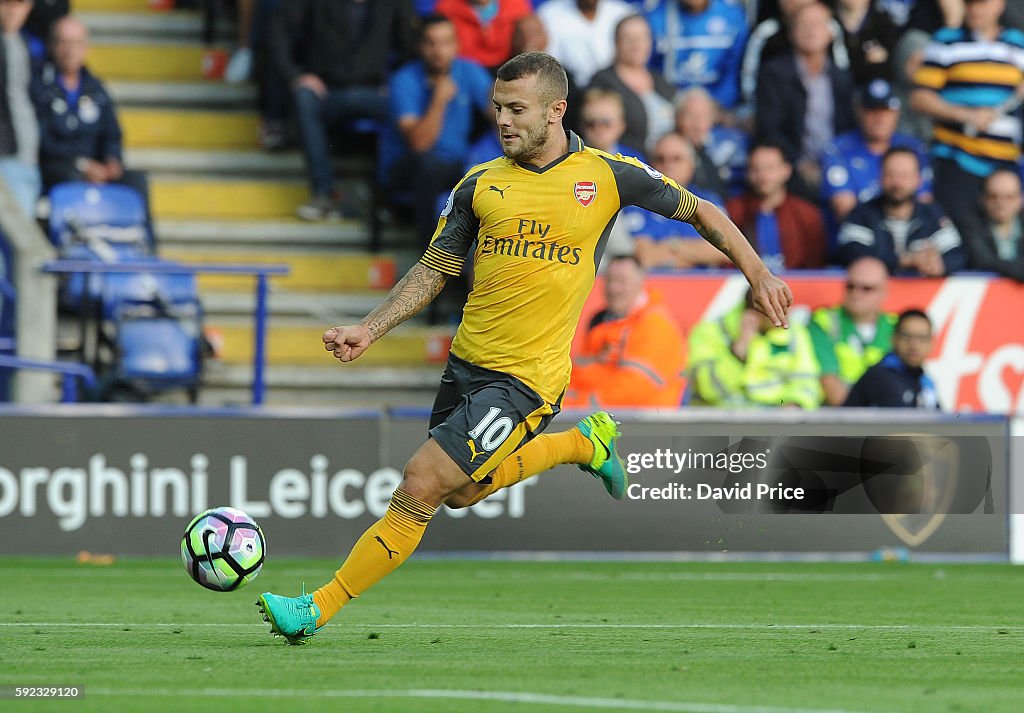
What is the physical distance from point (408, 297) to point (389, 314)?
0.14m

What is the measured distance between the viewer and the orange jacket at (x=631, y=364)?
13320mm

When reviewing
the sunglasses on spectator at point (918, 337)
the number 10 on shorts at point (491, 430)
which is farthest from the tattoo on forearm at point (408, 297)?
the sunglasses on spectator at point (918, 337)

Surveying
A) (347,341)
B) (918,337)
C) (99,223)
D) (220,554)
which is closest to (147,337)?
(99,223)

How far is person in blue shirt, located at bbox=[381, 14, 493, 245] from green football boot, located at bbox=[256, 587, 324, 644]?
8512mm

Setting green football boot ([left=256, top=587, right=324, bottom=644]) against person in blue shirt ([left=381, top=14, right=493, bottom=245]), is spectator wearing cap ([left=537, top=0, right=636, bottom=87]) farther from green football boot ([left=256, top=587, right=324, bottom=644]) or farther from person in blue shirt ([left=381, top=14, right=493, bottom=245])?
green football boot ([left=256, top=587, right=324, bottom=644])

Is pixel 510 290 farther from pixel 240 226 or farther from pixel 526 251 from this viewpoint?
pixel 240 226

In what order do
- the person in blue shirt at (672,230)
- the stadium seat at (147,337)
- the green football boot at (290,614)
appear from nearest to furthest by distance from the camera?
1. the green football boot at (290,614)
2. the stadium seat at (147,337)
3. the person in blue shirt at (672,230)

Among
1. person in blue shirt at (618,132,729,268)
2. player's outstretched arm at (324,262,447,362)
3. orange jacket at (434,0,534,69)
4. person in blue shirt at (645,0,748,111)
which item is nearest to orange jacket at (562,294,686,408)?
person in blue shirt at (618,132,729,268)

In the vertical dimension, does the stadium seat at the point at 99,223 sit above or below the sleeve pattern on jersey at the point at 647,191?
below

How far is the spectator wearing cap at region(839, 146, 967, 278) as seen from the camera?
47.7 feet

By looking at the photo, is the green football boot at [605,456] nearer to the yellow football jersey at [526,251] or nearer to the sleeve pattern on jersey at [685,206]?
the yellow football jersey at [526,251]

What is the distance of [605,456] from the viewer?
26.2 ft

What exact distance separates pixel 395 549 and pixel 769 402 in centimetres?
705

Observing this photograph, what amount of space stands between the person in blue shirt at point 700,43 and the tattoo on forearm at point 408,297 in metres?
9.34
